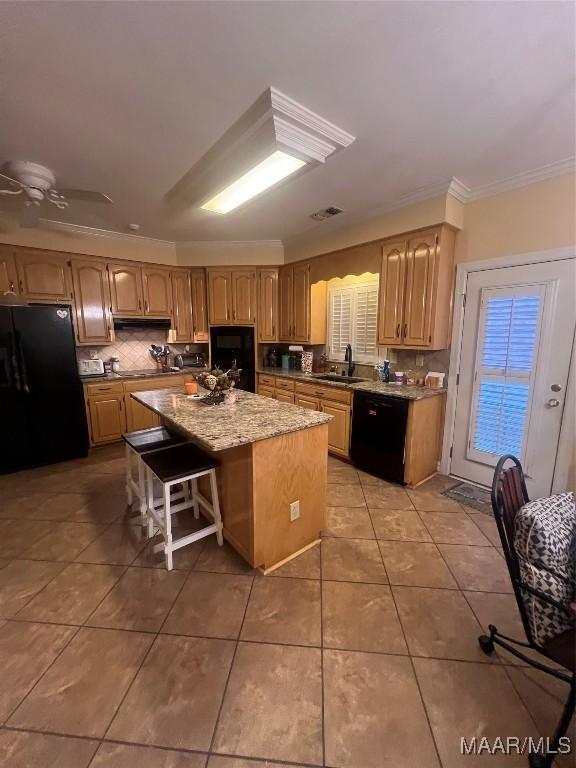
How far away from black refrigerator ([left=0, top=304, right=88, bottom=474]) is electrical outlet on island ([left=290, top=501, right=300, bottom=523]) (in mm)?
2906

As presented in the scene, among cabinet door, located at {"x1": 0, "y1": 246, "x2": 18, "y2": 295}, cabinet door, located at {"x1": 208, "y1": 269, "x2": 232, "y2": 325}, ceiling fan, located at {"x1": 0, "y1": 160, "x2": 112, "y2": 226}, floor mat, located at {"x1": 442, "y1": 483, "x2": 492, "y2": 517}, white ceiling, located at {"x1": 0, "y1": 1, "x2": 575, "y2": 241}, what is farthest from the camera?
cabinet door, located at {"x1": 208, "y1": 269, "x2": 232, "y2": 325}

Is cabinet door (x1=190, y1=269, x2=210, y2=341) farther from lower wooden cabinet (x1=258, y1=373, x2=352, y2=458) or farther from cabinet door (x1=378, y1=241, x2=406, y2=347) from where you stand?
cabinet door (x1=378, y1=241, x2=406, y2=347)

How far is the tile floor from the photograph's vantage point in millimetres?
1147

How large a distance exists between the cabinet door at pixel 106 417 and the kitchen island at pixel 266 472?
6.72 feet

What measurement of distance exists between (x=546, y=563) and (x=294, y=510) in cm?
127

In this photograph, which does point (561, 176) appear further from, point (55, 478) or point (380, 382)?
point (55, 478)

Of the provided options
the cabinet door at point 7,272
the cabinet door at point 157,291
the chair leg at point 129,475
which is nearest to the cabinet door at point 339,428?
the chair leg at point 129,475

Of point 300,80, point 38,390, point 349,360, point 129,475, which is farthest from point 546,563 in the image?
point 38,390

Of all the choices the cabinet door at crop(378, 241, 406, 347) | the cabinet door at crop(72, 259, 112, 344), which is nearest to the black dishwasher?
the cabinet door at crop(378, 241, 406, 347)

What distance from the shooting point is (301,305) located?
14.2 ft

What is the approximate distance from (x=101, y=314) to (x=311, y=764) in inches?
175

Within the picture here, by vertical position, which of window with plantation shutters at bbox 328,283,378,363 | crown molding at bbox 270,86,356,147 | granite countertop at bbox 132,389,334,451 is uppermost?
crown molding at bbox 270,86,356,147

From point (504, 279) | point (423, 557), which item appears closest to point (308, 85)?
point (504, 279)

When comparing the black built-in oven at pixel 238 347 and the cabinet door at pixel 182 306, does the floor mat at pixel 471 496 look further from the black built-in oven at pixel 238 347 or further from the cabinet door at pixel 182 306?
the cabinet door at pixel 182 306
